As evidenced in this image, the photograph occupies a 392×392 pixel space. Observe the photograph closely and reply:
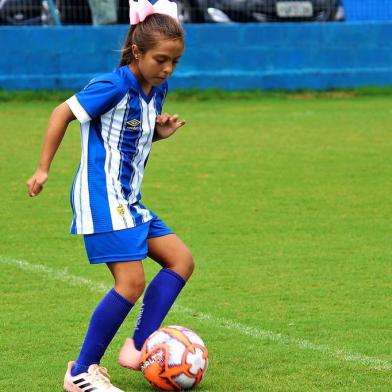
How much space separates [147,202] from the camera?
9.48 meters

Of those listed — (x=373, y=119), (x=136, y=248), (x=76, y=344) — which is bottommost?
(x=373, y=119)

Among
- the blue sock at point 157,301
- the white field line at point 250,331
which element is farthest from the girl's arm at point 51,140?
the white field line at point 250,331

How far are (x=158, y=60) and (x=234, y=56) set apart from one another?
11.6 meters

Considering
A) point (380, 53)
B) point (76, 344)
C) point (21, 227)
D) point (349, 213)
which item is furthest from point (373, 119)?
point (76, 344)

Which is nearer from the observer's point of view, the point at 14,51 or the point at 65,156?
the point at 65,156

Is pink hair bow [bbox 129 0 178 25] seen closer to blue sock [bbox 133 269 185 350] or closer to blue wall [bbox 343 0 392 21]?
blue sock [bbox 133 269 185 350]

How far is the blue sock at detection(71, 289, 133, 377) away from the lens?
4.80m

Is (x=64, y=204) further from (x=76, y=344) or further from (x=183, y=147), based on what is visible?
(x=76, y=344)

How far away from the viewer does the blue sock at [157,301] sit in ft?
16.5

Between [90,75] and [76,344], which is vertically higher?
[76,344]

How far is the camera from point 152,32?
4.82 m

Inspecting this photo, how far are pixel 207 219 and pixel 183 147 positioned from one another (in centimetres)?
360

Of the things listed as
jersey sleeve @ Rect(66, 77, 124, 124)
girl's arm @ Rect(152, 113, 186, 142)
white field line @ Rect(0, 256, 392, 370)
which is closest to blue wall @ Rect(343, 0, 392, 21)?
white field line @ Rect(0, 256, 392, 370)

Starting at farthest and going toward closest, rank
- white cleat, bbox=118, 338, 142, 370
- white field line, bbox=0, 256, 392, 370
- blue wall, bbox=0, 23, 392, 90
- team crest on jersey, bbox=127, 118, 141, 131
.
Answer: blue wall, bbox=0, 23, 392, 90
white field line, bbox=0, 256, 392, 370
white cleat, bbox=118, 338, 142, 370
team crest on jersey, bbox=127, 118, 141, 131
